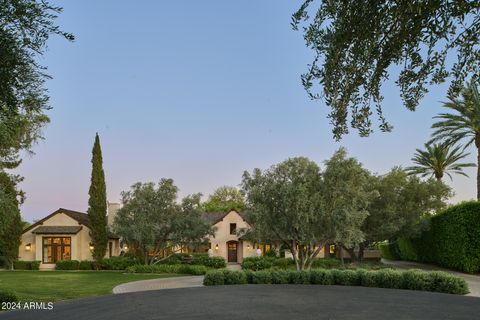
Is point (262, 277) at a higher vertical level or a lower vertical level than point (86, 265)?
higher

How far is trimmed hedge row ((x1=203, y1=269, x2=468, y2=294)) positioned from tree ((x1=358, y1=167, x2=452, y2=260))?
12.9m

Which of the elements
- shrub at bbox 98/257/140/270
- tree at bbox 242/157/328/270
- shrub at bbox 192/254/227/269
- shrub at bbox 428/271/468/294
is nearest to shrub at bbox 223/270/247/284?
tree at bbox 242/157/328/270

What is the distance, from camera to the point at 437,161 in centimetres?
3900

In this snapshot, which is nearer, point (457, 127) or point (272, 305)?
point (272, 305)

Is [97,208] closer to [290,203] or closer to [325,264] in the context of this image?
[325,264]

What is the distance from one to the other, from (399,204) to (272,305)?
2153cm

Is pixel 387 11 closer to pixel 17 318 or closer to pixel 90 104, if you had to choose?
pixel 17 318

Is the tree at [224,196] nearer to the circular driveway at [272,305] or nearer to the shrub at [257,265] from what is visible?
the shrub at [257,265]

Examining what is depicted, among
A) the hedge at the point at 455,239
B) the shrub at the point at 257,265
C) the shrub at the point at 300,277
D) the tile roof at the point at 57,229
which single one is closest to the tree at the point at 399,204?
the hedge at the point at 455,239

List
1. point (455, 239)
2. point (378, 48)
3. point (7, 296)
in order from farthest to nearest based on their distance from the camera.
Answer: point (455, 239)
point (7, 296)
point (378, 48)

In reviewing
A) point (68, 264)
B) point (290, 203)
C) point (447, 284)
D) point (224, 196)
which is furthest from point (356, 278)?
point (224, 196)

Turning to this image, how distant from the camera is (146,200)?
101 feet

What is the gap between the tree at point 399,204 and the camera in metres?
30.0

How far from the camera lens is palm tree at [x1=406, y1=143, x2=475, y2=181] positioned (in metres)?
38.3
